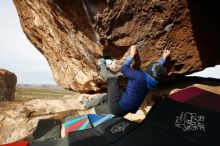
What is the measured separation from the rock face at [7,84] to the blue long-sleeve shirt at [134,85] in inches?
944

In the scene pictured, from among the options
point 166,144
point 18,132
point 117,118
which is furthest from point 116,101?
point 18,132

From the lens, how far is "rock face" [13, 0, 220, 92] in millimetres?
6422

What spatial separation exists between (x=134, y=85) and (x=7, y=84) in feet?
84.5

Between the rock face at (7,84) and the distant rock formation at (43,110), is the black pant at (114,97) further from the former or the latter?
the rock face at (7,84)

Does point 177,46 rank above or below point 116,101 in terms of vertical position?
above

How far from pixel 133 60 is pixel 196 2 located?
6.41ft

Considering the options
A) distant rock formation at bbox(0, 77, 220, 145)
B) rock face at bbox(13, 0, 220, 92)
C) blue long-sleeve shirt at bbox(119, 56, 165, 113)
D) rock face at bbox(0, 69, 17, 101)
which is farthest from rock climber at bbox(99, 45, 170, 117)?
rock face at bbox(0, 69, 17, 101)

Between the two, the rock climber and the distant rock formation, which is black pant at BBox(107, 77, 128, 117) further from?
the distant rock formation

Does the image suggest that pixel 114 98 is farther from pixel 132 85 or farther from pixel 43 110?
pixel 43 110

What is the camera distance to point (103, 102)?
346 inches

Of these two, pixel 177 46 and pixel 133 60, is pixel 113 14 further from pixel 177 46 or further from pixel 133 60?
pixel 177 46

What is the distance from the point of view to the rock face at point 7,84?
2873 cm

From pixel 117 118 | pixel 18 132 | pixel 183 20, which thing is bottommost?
pixel 18 132

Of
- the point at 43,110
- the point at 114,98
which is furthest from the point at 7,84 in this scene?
the point at 114,98
